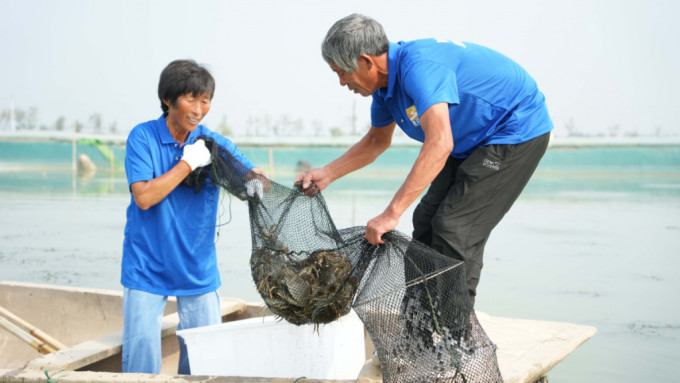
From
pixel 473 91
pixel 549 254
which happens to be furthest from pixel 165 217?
pixel 549 254

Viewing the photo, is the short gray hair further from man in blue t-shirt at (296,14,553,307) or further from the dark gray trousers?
the dark gray trousers

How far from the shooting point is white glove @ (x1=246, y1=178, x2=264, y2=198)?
345cm

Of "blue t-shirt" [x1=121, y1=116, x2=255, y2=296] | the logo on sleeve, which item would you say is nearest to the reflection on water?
"blue t-shirt" [x1=121, y1=116, x2=255, y2=296]

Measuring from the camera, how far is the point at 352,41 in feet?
9.22

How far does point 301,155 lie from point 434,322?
38090mm

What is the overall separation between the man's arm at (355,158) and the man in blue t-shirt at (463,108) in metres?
0.45

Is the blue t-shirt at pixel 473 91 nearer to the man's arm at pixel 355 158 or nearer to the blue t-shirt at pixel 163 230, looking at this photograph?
the man's arm at pixel 355 158

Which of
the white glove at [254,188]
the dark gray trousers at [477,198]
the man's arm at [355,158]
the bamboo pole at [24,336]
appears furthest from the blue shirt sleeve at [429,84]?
the bamboo pole at [24,336]

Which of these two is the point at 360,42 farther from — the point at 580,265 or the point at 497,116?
the point at 580,265

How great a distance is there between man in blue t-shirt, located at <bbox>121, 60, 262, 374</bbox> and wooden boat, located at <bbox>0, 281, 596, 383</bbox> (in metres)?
0.27

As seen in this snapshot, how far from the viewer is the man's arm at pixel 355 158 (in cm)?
354

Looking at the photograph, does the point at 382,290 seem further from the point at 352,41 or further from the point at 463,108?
the point at 352,41

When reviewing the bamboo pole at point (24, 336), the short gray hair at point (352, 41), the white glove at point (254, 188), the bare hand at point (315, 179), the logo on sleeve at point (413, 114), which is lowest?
the bamboo pole at point (24, 336)

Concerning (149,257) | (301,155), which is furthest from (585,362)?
(301,155)
